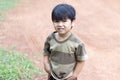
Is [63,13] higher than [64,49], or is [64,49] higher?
[63,13]

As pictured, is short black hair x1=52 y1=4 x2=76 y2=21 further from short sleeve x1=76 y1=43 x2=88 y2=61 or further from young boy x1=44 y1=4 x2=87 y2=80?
short sleeve x1=76 y1=43 x2=88 y2=61

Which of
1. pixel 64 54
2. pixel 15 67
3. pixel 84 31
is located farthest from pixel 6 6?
pixel 64 54

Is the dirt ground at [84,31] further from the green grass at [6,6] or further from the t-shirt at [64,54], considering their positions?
the t-shirt at [64,54]

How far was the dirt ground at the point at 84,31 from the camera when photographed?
16.6ft

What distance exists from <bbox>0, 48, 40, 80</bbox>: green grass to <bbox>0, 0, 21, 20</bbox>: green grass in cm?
200

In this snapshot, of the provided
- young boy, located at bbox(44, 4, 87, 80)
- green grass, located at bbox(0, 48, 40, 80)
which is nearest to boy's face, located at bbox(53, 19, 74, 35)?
young boy, located at bbox(44, 4, 87, 80)

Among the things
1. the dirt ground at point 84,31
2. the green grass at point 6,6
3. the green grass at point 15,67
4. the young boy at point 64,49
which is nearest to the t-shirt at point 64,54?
the young boy at point 64,49

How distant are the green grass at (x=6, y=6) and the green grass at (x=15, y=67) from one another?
2.00 metres

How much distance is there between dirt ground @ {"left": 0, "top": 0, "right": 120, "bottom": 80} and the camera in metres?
5.07

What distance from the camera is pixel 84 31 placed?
21.2 ft

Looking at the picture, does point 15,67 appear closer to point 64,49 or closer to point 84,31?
point 64,49

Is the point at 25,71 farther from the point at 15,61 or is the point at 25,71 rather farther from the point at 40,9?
the point at 40,9

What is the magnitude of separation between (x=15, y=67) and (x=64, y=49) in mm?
1831

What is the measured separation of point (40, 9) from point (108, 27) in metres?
1.81
